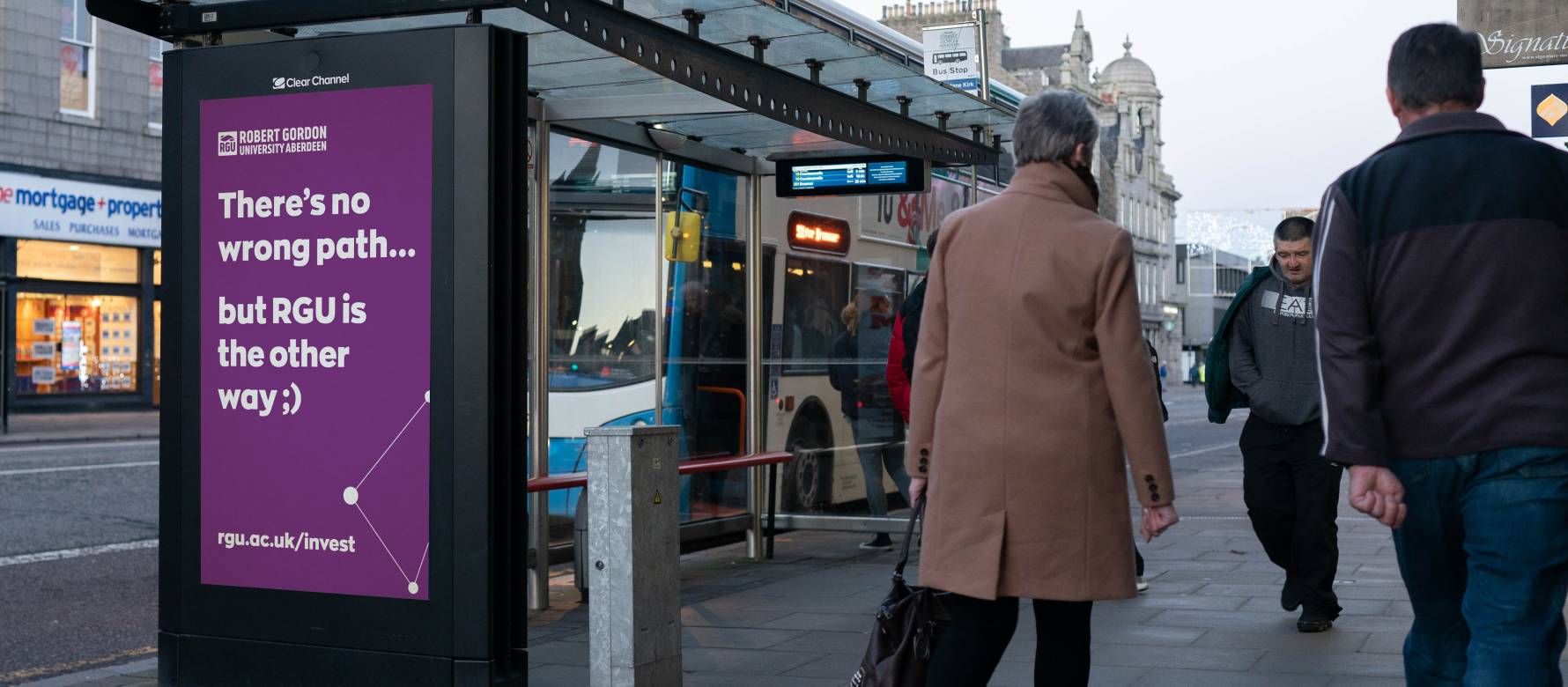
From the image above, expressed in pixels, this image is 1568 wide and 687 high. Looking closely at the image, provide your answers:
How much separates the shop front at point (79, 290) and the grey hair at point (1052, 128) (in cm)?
2333

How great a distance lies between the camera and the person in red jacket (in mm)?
8219

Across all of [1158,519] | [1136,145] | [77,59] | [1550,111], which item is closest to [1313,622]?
[1158,519]

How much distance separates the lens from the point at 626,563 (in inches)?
216

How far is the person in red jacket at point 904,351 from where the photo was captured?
822 centimetres

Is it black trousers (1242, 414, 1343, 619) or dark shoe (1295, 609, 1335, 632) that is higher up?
black trousers (1242, 414, 1343, 619)

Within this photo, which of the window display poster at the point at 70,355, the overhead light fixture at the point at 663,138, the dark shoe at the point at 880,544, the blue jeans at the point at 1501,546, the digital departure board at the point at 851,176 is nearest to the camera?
the blue jeans at the point at 1501,546

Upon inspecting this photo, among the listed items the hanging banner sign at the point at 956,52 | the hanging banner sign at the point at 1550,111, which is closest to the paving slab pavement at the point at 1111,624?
the hanging banner sign at the point at 1550,111

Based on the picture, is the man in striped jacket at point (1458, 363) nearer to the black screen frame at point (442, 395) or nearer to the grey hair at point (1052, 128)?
the grey hair at point (1052, 128)

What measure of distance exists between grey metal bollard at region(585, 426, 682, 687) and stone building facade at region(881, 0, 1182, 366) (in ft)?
249

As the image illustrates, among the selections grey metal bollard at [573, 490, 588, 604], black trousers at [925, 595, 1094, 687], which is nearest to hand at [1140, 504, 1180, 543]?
black trousers at [925, 595, 1094, 687]

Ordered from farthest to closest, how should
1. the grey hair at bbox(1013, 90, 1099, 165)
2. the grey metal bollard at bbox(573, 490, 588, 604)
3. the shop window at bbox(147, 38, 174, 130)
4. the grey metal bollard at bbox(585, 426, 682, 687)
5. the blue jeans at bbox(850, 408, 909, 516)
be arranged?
1. the shop window at bbox(147, 38, 174, 130)
2. the blue jeans at bbox(850, 408, 909, 516)
3. the grey metal bollard at bbox(573, 490, 588, 604)
4. the grey metal bollard at bbox(585, 426, 682, 687)
5. the grey hair at bbox(1013, 90, 1099, 165)

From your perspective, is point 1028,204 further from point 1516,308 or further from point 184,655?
point 184,655

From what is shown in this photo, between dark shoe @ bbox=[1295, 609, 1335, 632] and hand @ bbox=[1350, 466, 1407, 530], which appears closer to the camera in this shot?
hand @ bbox=[1350, 466, 1407, 530]

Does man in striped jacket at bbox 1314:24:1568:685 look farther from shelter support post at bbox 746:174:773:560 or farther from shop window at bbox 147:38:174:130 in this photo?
shop window at bbox 147:38:174:130
